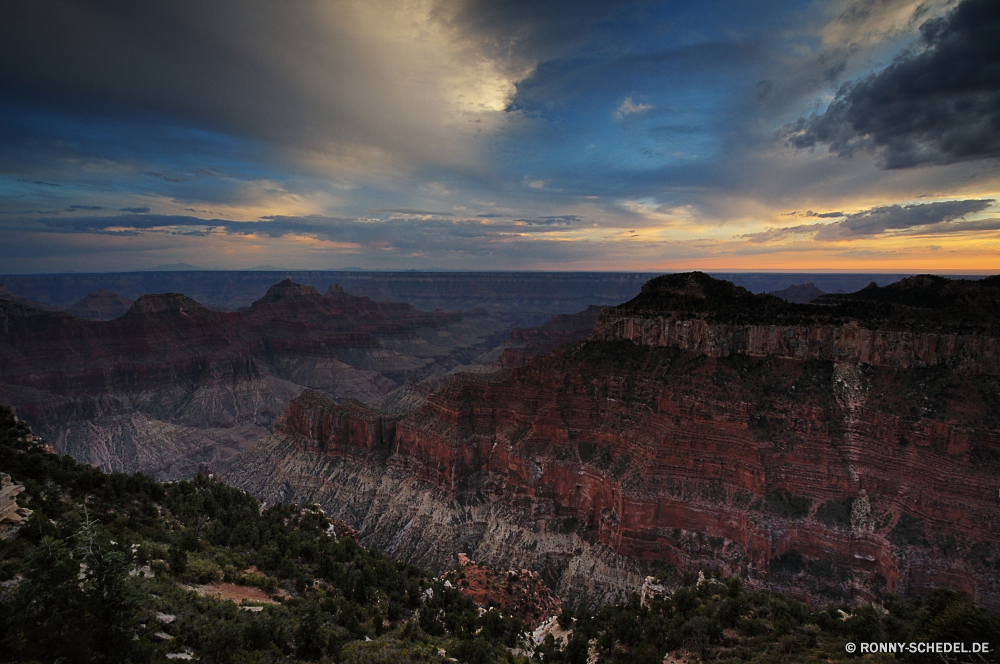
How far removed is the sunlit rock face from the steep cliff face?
49298mm

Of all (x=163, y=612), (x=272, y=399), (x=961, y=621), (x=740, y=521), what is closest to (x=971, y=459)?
(x=740, y=521)

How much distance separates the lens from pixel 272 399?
401ft

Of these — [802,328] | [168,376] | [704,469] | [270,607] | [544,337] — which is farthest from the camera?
[544,337]

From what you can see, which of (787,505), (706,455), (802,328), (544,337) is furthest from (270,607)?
(544,337)

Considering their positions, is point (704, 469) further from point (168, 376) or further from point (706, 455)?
point (168, 376)

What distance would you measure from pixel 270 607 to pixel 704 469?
125 ft

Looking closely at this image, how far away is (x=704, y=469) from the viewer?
139 ft

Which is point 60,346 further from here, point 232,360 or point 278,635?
point 278,635

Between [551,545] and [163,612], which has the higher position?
[163,612]

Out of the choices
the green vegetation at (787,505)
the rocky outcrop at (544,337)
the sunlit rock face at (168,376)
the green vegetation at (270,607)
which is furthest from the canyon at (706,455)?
the rocky outcrop at (544,337)

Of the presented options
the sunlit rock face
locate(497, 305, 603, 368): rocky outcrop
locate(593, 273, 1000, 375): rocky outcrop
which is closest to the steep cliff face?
locate(593, 273, 1000, 375): rocky outcrop

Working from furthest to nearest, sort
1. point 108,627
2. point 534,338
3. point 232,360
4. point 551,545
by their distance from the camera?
1. point 534,338
2. point 232,360
3. point 551,545
4. point 108,627

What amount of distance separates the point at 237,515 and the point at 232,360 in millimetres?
113926

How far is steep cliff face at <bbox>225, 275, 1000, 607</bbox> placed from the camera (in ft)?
115
